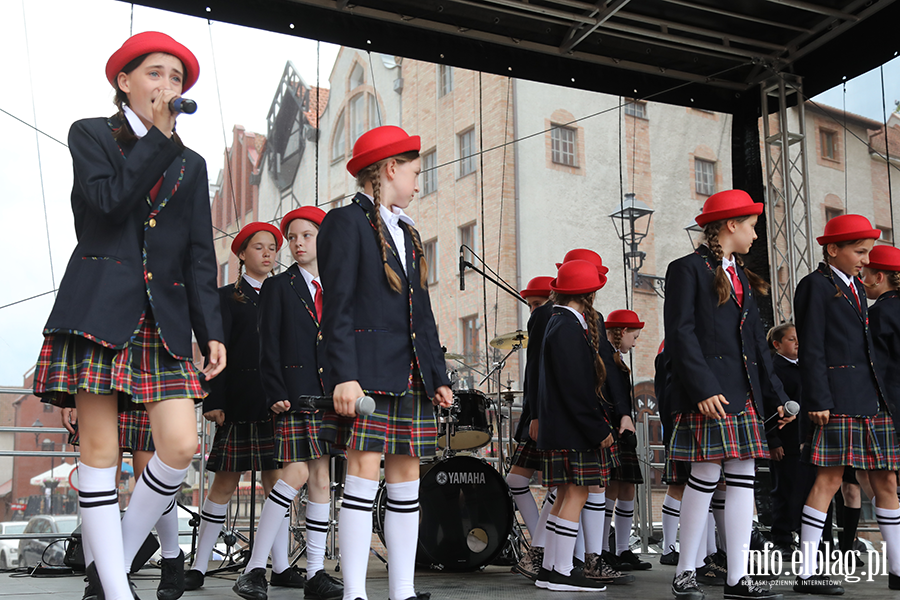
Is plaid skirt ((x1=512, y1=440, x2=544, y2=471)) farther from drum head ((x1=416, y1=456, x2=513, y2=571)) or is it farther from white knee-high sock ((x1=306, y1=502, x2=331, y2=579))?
white knee-high sock ((x1=306, y1=502, x2=331, y2=579))

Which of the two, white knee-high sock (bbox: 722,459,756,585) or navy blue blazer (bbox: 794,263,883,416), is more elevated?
navy blue blazer (bbox: 794,263,883,416)

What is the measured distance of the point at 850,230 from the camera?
14.0 ft

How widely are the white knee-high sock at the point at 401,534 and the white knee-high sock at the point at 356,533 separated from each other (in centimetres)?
9

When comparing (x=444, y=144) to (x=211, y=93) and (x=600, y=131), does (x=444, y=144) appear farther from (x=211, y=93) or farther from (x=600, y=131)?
(x=211, y=93)

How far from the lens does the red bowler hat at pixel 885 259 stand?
4766 mm

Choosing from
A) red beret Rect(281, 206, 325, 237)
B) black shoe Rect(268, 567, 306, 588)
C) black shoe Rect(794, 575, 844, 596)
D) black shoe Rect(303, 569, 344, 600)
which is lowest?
black shoe Rect(268, 567, 306, 588)

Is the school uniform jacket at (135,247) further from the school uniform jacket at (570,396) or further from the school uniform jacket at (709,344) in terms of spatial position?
the school uniform jacket at (570,396)

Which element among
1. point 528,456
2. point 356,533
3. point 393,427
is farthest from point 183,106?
point 528,456

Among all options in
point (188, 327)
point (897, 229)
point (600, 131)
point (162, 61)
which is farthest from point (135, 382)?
point (600, 131)

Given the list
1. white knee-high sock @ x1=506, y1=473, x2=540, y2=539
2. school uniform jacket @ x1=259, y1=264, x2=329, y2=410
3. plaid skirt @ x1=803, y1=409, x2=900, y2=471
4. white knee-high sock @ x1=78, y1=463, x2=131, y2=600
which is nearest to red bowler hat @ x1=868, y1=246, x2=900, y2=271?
plaid skirt @ x1=803, y1=409, x2=900, y2=471

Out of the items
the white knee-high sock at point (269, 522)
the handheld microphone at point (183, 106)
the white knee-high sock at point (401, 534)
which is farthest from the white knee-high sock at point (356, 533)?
the handheld microphone at point (183, 106)

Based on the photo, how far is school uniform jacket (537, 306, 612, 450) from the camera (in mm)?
4305

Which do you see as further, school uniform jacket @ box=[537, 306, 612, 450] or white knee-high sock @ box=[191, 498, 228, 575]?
school uniform jacket @ box=[537, 306, 612, 450]

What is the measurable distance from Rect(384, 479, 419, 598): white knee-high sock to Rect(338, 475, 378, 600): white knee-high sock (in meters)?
0.09
